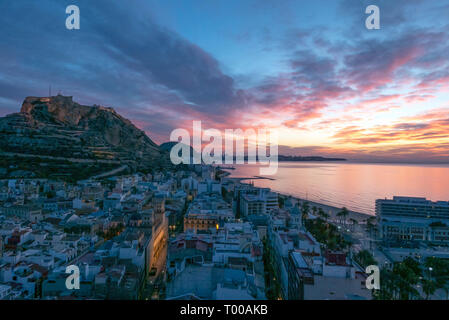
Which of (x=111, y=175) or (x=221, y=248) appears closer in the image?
(x=221, y=248)

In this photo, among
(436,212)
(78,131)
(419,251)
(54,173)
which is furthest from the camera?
(78,131)

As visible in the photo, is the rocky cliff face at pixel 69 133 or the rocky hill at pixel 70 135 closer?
the rocky hill at pixel 70 135

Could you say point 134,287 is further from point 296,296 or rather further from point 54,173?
point 54,173

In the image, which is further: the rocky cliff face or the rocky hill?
the rocky cliff face

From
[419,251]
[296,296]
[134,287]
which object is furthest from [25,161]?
[419,251]
